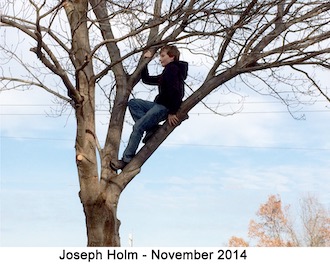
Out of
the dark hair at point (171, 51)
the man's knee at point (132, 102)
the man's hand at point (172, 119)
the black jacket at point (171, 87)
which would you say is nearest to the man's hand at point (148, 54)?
the dark hair at point (171, 51)

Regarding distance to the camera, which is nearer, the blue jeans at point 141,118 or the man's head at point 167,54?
the blue jeans at point 141,118

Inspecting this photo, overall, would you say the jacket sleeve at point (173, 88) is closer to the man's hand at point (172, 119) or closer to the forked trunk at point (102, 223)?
the man's hand at point (172, 119)

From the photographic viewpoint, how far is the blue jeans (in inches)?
242

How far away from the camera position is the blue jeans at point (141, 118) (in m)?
6.14

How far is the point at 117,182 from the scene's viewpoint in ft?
20.3

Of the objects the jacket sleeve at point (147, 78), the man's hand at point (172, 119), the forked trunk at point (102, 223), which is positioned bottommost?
the forked trunk at point (102, 223)

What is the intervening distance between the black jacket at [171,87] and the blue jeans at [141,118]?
8 centimetres

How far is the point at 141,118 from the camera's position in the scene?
6191 millimetres

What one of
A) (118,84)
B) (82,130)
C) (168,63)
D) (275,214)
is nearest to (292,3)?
(168,63)

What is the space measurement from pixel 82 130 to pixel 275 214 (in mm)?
16906

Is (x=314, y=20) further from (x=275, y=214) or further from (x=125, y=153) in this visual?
(x=275, y=214)

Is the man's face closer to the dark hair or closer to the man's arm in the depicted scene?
the dark hair

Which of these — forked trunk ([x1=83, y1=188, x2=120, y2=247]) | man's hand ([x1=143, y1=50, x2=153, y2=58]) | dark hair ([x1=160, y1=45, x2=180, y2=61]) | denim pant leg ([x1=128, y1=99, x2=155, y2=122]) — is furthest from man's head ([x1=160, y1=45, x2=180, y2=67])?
forked trunk ([x1=83, y1=188, x2=120, y2=247])

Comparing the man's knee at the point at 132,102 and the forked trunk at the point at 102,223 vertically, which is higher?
the man's knee at the point at 132,102
